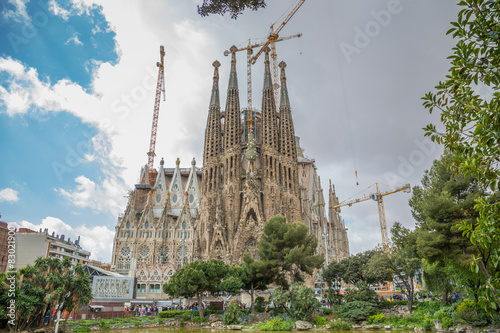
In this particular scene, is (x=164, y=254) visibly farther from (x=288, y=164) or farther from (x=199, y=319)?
(x=199, y=319)

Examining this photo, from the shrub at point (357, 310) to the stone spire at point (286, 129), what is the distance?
34.4 meters

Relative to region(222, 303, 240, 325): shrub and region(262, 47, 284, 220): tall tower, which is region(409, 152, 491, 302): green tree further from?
region(262, 47, 284, 220): tall tower

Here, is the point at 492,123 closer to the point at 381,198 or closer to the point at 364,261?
the point at 364,261

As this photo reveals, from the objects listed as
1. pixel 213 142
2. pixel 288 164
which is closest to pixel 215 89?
pixel 213 142

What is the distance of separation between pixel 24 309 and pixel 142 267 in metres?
43.4

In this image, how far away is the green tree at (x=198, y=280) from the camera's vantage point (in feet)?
87.0

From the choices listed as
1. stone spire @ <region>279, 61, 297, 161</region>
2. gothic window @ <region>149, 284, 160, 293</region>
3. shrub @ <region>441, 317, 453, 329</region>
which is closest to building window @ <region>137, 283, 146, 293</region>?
gothic window @ <region>149, 284, 160, 293</region>

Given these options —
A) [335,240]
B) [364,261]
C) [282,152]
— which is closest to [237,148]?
[282,152]

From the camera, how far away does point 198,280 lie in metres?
26.7

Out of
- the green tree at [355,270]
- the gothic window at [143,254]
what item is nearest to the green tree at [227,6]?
the green tree at [355,270]

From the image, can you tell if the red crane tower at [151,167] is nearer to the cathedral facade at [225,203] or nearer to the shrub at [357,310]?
the cathedral facade at [225,203]

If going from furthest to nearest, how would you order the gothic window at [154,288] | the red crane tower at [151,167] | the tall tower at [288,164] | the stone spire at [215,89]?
the red crane tower at [151,167] → the stone spire at [215,89] → the gothic window at [154,288] → the tall tower at [288,164]

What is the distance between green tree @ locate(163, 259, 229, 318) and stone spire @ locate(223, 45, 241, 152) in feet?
102

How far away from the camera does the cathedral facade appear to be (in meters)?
52.1
